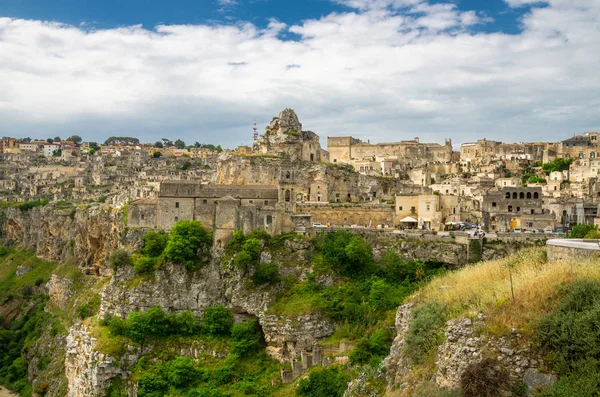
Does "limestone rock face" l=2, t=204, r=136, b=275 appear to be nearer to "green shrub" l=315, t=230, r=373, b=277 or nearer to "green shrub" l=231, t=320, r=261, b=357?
"green shrub" l=231, t=320, r=261, b=357

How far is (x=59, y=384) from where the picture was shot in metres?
46.6

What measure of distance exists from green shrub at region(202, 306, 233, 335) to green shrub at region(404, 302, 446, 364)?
22.1 m

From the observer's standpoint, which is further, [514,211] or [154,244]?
[514,211]

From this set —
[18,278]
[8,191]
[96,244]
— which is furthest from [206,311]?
[8,191]

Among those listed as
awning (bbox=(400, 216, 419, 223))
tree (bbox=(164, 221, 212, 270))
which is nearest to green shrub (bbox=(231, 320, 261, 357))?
tree (bbox=(164, 221, 212, 270))

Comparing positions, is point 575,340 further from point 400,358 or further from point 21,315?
point 21,315

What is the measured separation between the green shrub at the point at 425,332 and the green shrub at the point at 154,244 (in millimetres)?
26403

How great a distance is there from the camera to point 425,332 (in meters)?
15.9

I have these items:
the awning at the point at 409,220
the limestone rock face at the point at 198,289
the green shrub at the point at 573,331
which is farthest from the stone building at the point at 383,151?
the green shrub at the point at 573,331

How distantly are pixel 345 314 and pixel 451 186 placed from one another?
105 feet

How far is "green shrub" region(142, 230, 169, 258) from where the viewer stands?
39688mm

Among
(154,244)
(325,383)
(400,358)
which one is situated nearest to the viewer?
(400,358)

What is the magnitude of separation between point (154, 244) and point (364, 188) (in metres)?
20.5

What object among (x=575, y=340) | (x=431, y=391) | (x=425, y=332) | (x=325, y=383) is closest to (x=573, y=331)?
(x=575, y=340)
